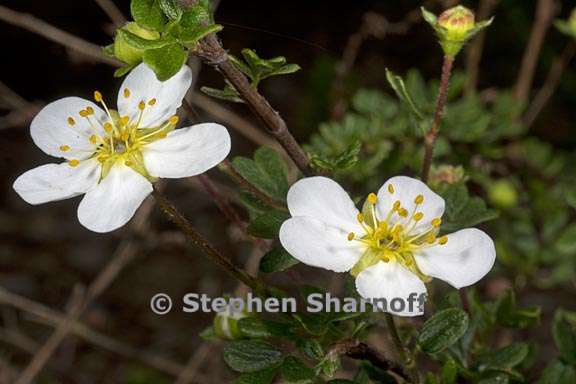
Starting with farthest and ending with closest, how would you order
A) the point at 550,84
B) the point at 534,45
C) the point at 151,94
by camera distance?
1. the point at 550,84
2. the point at 534,45
3. the point at 151,94

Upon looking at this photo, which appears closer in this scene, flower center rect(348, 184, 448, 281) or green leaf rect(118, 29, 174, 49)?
green leaf rect(118, 29, 174, 49)

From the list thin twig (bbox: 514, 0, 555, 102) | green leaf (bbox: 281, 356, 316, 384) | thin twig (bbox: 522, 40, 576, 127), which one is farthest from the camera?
thin twig (bbox: 522, 40, 576, 127)

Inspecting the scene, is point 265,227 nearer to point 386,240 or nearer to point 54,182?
point 386,240

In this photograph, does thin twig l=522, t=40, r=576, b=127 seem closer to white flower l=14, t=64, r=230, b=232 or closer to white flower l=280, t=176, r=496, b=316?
white flower l=280, t=176, r=496, b=316

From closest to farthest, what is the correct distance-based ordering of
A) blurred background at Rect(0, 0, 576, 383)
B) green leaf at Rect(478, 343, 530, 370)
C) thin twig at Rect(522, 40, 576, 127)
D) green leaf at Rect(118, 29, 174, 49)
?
green leaf at Rect(118, 29, 174, 49) < green leaf at Rect(478, 343, 530, 370) < blurred background at Rect(0, 0, 576, 383) < thin twig at Rect(522, 40, 576, 127)

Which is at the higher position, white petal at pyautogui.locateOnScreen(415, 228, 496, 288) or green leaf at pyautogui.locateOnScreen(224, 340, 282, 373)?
white petal at pyautogui.locateOnScreen(415, 228, 496, 288)

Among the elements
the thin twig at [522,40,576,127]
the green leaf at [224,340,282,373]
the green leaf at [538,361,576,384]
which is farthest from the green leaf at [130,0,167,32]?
the thin twig at [522,40,576,127]

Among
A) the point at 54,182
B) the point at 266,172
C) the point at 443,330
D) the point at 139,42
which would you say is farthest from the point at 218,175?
the point at 139,42
